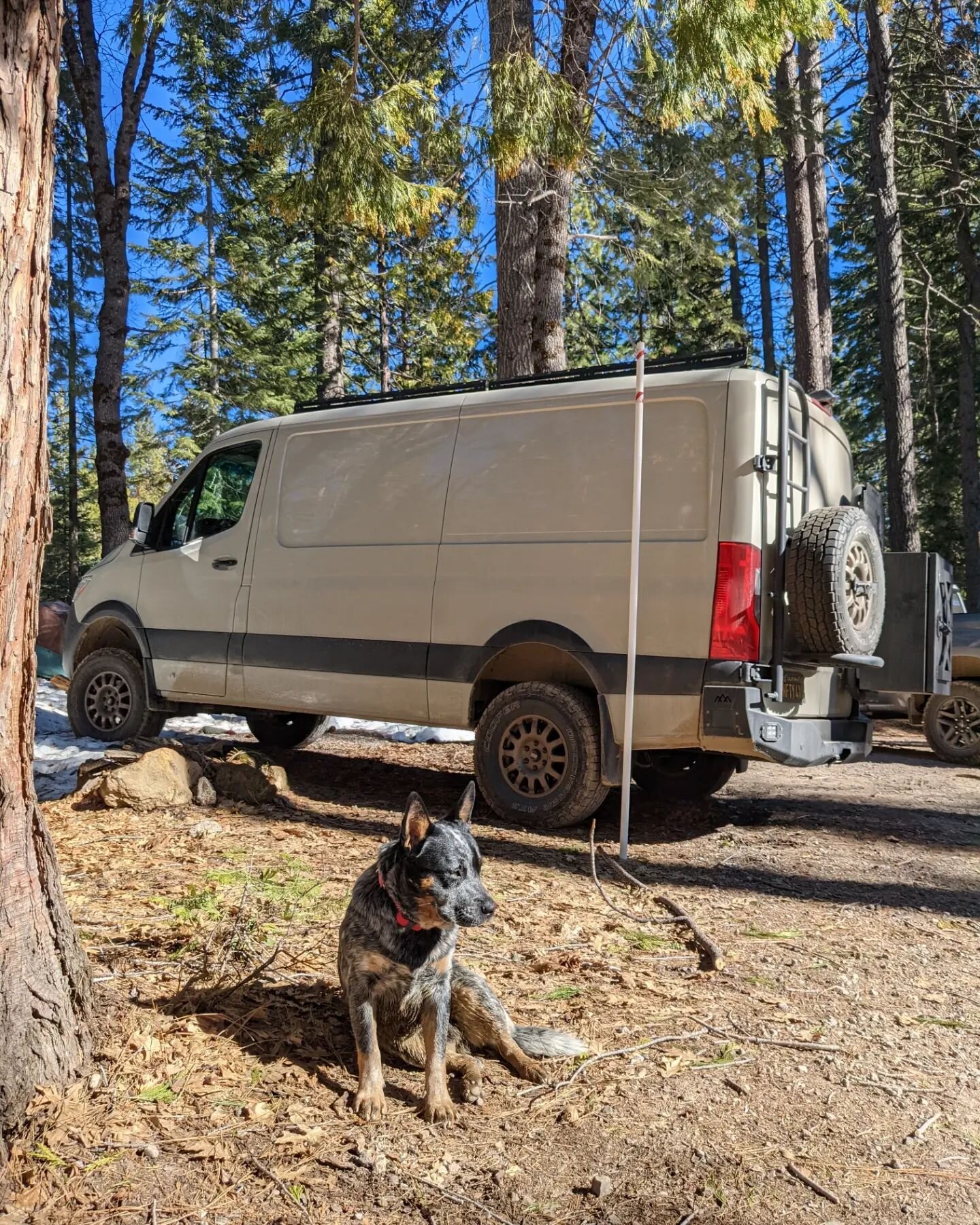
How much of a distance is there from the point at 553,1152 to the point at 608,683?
370 centimetres

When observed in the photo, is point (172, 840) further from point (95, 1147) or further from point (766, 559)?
point (766, 559)

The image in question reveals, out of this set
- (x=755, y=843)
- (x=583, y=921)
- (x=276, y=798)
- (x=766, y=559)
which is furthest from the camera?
(x=276, y=798)

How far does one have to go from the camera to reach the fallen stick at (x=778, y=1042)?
135 inches

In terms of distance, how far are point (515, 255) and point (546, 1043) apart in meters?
8.35

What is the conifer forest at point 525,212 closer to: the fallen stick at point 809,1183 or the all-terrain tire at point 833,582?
the all-terrain tire at point 833,582

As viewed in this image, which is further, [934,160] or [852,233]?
[852,233]

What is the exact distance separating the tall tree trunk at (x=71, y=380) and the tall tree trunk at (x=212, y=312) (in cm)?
383

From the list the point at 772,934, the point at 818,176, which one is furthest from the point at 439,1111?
the point at 818,176

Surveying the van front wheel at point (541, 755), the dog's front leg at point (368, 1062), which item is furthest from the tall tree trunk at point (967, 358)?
the dog's front leg at point (368, 1062)

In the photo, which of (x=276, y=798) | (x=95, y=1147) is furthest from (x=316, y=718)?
(x=95, y=1147)

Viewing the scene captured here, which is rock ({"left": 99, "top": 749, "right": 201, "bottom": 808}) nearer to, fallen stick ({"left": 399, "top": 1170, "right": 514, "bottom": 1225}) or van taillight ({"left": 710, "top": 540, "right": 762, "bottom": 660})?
van taillight ({"left": 710, "top": 540, "right": 762, "bottom": 660})

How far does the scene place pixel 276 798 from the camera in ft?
24.2

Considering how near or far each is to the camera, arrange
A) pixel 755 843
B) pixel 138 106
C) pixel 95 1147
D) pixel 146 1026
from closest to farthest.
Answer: pixel 95 1147
pixel 146 1026
pixel 755 843
pixel 138 106

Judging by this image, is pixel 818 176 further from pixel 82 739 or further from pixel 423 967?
pixel 423 967
